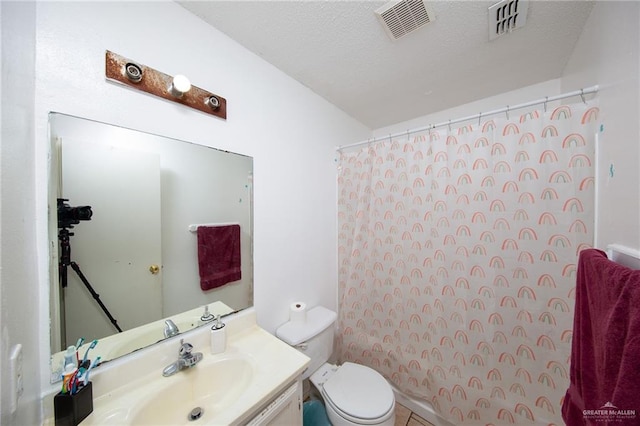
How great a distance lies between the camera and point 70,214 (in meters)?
0.73

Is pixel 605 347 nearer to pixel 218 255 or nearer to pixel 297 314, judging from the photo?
pixel 297 314

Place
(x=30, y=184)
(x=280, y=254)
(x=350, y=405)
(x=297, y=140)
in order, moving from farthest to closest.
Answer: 1. (x=297, y=140)
2. (x=280, y=254)
3. (x=350, y=405)
4. (x=30, y=184)

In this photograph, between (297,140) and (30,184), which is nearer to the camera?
(30,184)

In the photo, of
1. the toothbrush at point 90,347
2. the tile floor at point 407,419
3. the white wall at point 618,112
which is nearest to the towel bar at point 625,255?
the white wall at point 618,112

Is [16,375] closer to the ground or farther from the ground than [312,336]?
farther from the ground

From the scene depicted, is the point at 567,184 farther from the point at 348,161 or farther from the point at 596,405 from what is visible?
the point at 348,161

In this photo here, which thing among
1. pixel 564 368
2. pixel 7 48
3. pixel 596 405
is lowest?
pixel 564 368

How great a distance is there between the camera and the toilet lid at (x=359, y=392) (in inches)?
42.2

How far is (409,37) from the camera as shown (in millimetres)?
1121

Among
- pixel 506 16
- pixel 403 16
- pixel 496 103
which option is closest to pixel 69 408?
pixel 403 16

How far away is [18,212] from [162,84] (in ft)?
2.17

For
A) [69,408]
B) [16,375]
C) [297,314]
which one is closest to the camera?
[16,375]

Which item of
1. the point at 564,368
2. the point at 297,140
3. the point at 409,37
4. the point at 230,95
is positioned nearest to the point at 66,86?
the point at 230,95

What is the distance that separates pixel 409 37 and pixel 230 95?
101 cm
